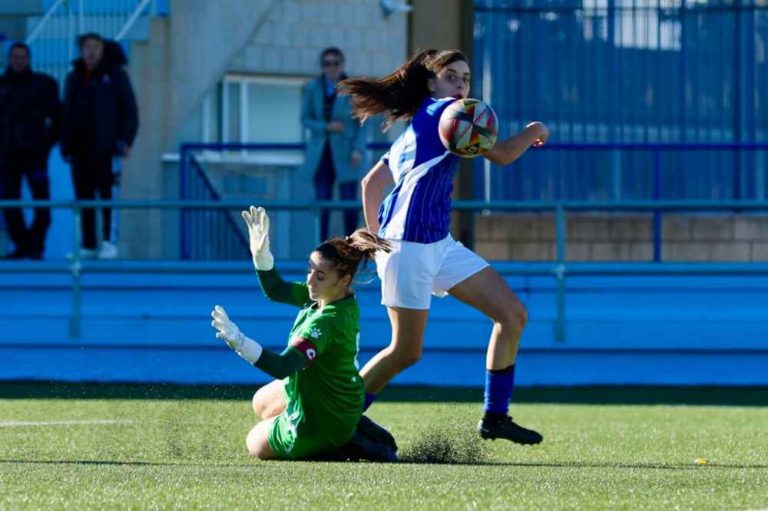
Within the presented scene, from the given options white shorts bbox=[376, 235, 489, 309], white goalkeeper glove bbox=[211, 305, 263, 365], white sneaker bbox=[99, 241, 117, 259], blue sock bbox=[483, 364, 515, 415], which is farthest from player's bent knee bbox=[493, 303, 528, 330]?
white sneaker bbox=[99, 241, 117, 259]

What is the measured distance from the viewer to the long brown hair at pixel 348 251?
24.8 ft

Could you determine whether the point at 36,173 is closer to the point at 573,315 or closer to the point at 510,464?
the point at 573,315

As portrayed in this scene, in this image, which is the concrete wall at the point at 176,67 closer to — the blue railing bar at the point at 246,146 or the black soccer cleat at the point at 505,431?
the blue railing bar at the point at 246,146

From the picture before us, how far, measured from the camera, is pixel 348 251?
25.0ft

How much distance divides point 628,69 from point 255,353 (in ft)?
46.4

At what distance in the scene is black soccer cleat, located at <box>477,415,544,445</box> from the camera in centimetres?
826

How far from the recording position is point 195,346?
593 inches

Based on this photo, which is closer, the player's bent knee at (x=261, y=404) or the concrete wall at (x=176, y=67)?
the player's bent knee at (x=261, y=404)

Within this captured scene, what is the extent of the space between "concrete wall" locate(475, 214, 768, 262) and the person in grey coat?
443 centimetres

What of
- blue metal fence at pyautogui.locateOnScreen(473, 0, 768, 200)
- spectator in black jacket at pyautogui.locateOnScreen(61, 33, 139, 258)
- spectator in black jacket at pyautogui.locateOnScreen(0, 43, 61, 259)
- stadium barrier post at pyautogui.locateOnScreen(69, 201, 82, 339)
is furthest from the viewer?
blue metal fence at pyautogui.locateOnScreen(473, 0, 768, 200)

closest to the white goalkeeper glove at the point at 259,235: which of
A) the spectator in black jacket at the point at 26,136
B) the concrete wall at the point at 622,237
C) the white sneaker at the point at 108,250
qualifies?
the white sneaker at the point at 108,250

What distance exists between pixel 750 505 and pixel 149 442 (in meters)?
3.50

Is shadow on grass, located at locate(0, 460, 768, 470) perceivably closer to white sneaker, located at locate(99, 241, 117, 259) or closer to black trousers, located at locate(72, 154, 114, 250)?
white sneaker, located at locate(99, 241, 117, 259)

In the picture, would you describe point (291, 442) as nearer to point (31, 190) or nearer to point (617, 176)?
point (31, 190)
